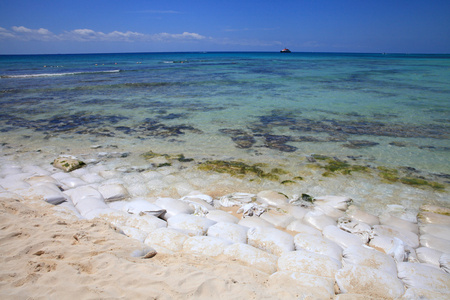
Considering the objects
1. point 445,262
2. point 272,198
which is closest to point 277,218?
point 272,198

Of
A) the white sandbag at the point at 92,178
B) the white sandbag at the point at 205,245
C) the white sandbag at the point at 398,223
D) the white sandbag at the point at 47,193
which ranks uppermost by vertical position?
the white sandbag at the point at 47,193

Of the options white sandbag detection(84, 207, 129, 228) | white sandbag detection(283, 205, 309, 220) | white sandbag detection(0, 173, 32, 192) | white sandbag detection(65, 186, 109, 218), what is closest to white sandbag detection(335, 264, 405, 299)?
white sandbag detection(283, 205, 309, 220)

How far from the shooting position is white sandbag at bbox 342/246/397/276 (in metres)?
2.70

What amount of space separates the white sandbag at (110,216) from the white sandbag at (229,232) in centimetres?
121

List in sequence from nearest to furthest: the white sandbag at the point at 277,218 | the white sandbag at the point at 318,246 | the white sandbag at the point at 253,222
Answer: the white sandbag at the point at 318,246 → the white sandbag at the point at 253,222 → the white sandbag at the point at 277,218

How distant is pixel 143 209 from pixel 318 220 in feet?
8.65

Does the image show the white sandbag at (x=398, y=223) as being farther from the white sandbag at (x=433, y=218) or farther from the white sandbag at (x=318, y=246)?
the white sandbag at (x=318, y=246)

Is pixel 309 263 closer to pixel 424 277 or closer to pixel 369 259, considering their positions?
pixel 369 259

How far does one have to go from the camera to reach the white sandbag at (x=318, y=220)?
382 cm

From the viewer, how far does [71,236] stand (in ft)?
9.80

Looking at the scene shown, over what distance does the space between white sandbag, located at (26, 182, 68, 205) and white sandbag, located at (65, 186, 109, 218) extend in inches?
6.5

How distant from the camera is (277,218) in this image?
3994mm

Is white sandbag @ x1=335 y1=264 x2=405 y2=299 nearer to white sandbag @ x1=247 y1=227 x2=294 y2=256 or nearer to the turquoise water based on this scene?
white sandbag @ x1=247 y1=227 x2=294 y2=256

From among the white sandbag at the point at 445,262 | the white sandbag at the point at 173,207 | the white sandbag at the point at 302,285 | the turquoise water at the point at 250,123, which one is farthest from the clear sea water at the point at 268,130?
the white sandbag at the point at 302,285
